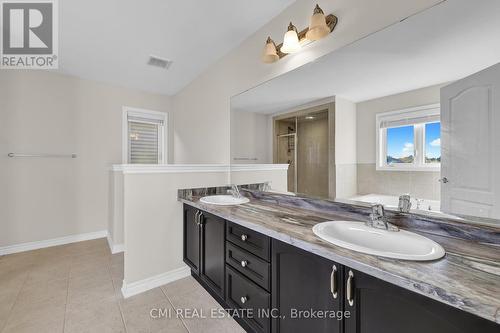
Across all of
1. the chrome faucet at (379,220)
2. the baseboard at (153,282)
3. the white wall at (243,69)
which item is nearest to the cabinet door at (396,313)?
the chrome faucet at (379,220)

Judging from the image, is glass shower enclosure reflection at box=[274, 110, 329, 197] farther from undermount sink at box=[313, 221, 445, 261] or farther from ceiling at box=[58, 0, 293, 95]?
ceiling at box=[58, 0, 293, 95]

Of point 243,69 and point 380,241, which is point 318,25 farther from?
point 380,241

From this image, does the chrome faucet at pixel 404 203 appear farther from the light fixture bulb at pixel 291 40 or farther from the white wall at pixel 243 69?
the light fixture bulb at pixel 291 40

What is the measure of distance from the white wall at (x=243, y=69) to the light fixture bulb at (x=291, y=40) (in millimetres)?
63

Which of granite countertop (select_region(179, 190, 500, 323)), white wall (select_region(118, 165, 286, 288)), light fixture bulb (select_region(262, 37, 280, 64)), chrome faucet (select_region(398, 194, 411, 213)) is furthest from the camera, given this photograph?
white wall (select_region(118, 165, 286, 288))

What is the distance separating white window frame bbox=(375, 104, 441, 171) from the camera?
1050 mm

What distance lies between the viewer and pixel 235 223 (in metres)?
1.43

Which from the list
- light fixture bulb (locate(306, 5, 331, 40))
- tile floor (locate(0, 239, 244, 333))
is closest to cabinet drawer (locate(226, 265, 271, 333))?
tile floor (locate(0, 239, 244, 333))

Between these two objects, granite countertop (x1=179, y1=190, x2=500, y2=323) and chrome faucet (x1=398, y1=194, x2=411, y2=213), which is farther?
chrome faucet (x1=398, y1=194, x2=411, y2=213)

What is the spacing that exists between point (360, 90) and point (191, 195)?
1692mm

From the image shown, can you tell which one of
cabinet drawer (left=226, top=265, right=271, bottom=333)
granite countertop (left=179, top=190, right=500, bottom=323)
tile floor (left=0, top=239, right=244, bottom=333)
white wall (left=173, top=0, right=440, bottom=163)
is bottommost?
tile floor (left=0, top=239, right=244, bottom=333)

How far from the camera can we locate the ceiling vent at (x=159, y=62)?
103 inches

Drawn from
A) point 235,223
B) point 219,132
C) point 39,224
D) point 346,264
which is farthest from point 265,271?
point 39,224

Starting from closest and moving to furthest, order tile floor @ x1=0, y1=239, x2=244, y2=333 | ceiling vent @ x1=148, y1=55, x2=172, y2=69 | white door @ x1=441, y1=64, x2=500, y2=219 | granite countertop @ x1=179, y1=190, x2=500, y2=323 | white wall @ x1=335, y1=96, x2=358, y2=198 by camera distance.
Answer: granite countertop @ x1=179, y1=190, x2=500, y2=323 < white door @ x1=441, y1=64, x2=500, y2=219 < white wall @ x1=335, y1=96, x2=358, y2=198 < tile floor @ x1=0, y1=239, x2=244, y2=333 < ceiling vent @ x1=148, y1=55, x2=172, y2=69
